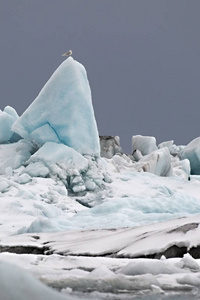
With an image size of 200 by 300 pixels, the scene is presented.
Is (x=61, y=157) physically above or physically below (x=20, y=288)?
below

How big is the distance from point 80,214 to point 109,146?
15.1 m

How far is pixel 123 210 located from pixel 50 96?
5.29m

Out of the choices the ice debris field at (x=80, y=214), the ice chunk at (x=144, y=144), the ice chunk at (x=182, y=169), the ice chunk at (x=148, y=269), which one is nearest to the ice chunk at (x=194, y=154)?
the ice chunk at (x=144, y=144)

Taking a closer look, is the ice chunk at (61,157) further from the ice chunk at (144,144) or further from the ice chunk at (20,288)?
the ice chunk at (144,144)

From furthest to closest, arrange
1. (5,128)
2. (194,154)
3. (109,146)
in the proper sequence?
(109,146)
(194,154)
(5,128)

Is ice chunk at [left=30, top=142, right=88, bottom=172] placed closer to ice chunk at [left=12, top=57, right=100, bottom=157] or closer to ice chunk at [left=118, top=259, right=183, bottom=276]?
ice chunk at [left=12, top=57, right=100, bottom=157]

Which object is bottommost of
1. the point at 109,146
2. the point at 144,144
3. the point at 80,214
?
the point at 144,144

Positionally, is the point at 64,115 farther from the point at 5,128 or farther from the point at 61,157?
the point at 5,128

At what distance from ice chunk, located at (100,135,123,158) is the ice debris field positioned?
2.29m

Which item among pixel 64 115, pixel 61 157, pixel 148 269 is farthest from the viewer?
pixel 64 115

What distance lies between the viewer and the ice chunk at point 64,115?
12.3 meters

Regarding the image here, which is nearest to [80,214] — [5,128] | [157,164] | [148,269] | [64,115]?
[64,115]

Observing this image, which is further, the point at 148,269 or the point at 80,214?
the point at 80,214

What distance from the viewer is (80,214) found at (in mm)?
7910
